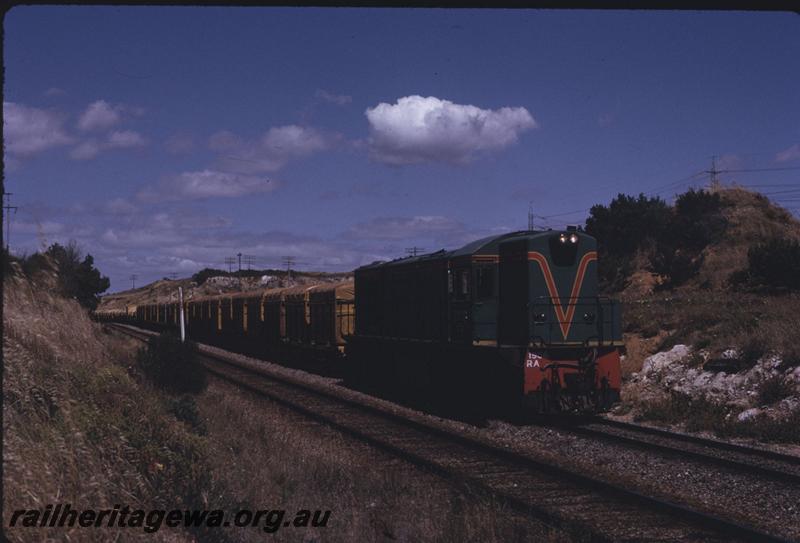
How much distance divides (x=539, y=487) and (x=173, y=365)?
13310 mm

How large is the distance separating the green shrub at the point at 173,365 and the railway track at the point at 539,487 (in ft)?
16.0

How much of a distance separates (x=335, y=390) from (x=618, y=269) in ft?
82.9

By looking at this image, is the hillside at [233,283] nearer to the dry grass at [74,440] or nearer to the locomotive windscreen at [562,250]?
the locomotive windscreen at [562,250]

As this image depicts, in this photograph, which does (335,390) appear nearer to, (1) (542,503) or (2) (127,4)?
(1) (542,503)

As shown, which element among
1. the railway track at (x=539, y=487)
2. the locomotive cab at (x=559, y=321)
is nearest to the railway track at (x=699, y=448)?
the locomotive cab at (x=559, y=321)

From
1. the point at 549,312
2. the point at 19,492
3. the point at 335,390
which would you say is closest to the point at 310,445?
the point at 549,312

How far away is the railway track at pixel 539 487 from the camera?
804 centimetres

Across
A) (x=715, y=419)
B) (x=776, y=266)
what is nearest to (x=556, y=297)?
(x=715, y=419)

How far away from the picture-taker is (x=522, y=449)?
13.0 meters

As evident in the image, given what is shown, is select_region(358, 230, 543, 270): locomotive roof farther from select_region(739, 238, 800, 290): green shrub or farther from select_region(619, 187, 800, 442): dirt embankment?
select_region(739, 238, 800, 290): green shrub

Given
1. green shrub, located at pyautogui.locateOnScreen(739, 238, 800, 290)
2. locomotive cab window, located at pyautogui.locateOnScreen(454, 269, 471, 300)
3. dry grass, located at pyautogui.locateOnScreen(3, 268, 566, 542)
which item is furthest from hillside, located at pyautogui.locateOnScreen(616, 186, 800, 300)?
dry grass, located at pyautogui.locateOnScreen(3, 268, 566, 542)

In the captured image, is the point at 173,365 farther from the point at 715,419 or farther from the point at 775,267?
the point at 775,267

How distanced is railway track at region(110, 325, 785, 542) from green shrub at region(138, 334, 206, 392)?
4.88 m

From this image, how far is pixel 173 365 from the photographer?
2062 cm
